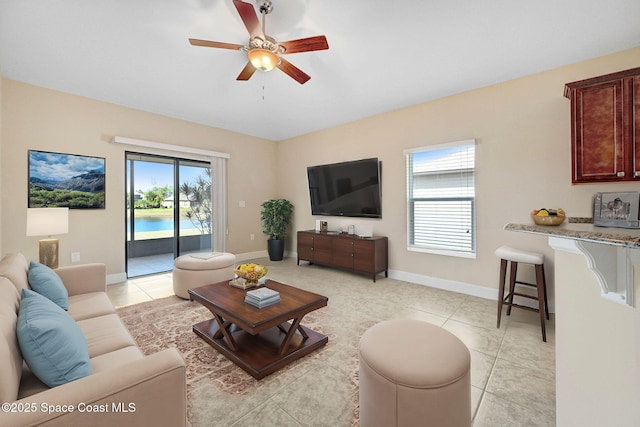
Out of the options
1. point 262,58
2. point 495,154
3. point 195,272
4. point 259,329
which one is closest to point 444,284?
point 495,154

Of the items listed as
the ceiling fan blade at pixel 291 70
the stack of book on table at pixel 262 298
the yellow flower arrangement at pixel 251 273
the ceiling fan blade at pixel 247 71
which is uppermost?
the ceiling fan blade at pixel 247 71

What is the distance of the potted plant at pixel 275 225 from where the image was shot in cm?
555

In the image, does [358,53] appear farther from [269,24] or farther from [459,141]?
[459,141]

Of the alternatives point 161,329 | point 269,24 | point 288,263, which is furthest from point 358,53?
point 288,263

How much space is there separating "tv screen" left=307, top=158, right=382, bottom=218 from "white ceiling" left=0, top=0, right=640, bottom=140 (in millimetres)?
1175

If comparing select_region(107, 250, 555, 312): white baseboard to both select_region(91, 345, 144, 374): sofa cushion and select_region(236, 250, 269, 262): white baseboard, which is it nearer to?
select_region(236, 250, 269, 262): white baseboard

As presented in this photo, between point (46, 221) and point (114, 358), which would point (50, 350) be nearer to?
point (114, 358)

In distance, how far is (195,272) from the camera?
317 cm

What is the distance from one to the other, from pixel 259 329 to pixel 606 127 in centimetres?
346

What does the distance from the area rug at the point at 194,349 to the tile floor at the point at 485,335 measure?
0.34m

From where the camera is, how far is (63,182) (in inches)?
140

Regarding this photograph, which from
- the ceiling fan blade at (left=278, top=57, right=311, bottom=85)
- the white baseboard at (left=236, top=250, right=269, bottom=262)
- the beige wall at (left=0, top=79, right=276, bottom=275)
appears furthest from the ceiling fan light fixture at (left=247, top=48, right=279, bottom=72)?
the white baseboard at (left=236, top=250, right=269, bottom=262)

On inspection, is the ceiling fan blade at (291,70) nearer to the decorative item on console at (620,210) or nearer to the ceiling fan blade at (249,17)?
the ceiling fan blade at (249,17)

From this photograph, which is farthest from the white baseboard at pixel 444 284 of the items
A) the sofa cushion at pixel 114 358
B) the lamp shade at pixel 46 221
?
the sofa cushion at pixel 114 358
